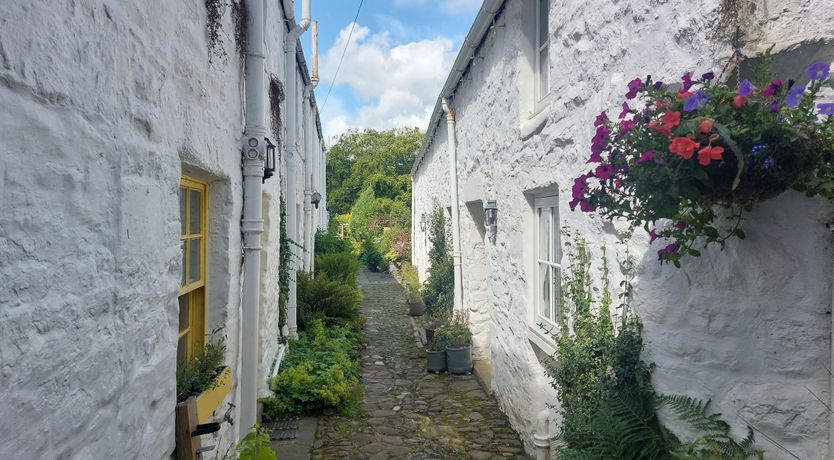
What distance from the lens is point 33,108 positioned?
1411 millimetres

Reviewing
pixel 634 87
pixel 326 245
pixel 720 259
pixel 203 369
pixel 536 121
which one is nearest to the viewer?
pixel 634 87

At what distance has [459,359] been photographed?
7.54m

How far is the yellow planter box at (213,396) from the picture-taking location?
9.64ft

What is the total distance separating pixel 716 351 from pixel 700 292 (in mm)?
272

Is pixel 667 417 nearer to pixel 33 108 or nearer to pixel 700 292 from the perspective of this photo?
pixel 700 292

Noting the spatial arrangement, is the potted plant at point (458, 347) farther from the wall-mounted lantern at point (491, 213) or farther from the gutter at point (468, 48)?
the gutter at point (468, 48)

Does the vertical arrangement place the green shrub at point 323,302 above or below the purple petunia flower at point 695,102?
below

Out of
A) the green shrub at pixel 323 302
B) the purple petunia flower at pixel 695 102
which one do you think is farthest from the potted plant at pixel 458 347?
the purple petunia flower at pixel 695 102

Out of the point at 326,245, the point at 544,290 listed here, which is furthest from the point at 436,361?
the point at 326,245

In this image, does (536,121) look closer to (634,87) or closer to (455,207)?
(634,87)

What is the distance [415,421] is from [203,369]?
3.21 meters

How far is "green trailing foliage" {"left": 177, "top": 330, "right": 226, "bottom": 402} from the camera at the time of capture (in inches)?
114

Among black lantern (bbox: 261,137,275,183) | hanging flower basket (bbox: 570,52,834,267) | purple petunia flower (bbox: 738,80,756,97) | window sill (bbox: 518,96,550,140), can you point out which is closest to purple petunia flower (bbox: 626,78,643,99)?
hanging flower basket (bbox: 570,52,834,267)

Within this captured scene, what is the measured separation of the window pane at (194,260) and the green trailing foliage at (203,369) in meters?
0.39
